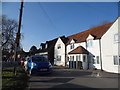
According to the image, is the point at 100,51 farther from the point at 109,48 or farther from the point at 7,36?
the point at 7,36

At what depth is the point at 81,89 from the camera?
26.9ft

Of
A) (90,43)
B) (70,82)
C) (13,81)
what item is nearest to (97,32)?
(90,43)

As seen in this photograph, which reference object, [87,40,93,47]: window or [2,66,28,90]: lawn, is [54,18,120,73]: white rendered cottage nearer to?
[87,40,93,47]: window

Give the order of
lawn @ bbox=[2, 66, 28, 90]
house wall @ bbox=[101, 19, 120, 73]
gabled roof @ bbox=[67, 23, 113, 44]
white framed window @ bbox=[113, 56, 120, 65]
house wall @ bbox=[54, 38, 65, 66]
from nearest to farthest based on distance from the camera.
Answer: lawn @ bbox=[2, 66, 28, 90] < white framed window @ bbox=[113, 56, 120, 65] < house wall @ bbox=[101, 19, 120, 73] < gabled roof @ bbox=[67, 23, 113, 44] < house wall @ bbox=[54, 38, 65, 66]

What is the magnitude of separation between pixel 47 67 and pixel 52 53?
2511 centimetres

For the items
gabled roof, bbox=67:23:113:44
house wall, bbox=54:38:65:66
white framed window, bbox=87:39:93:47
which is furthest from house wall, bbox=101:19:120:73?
house wall, bbox=54:38:65:66

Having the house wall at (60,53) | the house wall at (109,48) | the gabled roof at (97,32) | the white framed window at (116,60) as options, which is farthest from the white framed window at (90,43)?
the house wall at (60,53)

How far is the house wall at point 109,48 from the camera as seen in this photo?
20125mm

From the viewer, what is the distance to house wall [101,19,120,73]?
20125 millimetres

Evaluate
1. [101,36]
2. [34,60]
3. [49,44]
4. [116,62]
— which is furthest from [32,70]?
[49,44]

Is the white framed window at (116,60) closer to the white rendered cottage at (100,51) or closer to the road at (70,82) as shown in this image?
the white rendered cottage at (100,51)

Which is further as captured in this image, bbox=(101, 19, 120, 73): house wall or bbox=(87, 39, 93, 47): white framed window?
bbox=(87, 39, 93, 47): white framed window

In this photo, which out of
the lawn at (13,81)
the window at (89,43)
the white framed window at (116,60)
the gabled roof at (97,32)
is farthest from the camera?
the window at (89,43)

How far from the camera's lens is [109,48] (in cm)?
2112
